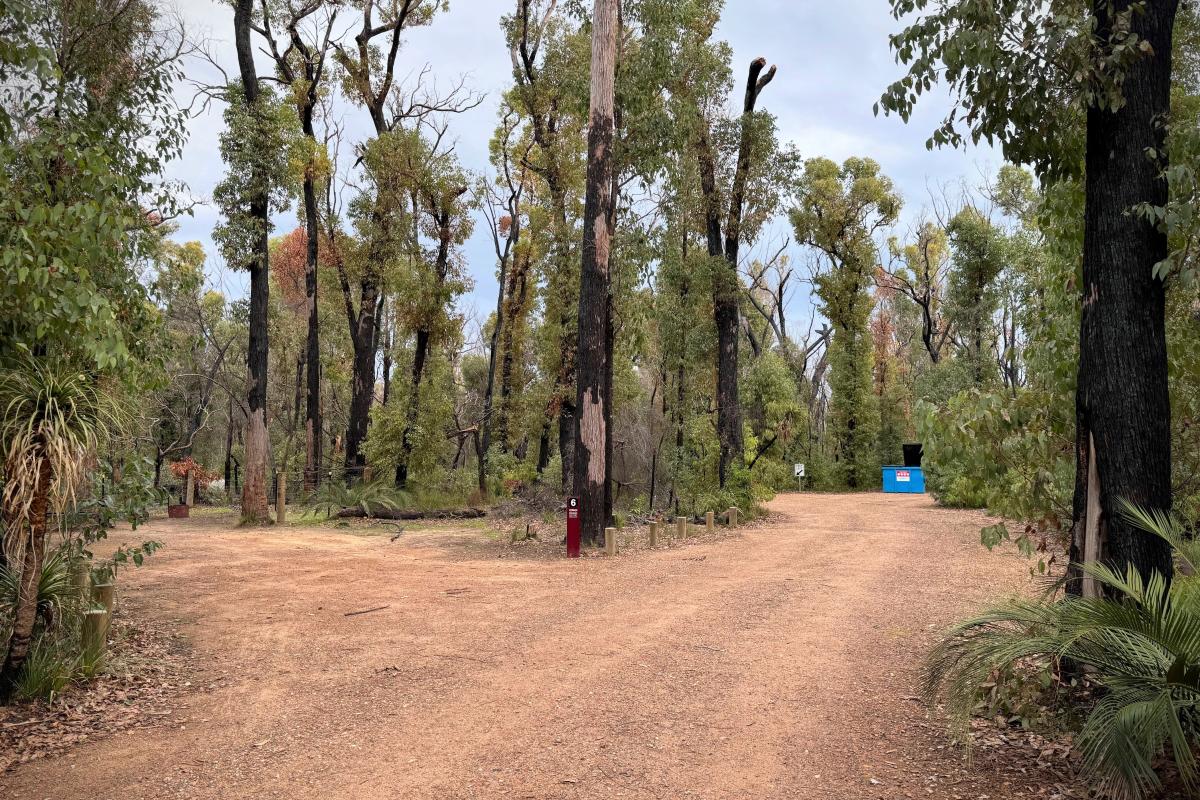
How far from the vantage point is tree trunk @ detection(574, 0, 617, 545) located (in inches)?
493

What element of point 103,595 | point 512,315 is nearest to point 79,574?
point 103,595

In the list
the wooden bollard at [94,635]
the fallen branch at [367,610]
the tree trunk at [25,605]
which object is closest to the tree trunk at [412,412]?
the fallen branch at [367,610]

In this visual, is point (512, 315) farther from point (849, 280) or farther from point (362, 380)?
point (849, 280)

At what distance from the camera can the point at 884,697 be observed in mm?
5191

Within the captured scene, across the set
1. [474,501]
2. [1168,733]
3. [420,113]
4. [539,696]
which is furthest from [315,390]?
[1168,733]

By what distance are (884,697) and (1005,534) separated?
57.8 inches

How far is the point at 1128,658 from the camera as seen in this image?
12.2 feet

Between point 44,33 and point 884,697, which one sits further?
point 44,33

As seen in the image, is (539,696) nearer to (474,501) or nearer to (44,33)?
(44,33)

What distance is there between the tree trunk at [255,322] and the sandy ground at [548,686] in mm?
6634

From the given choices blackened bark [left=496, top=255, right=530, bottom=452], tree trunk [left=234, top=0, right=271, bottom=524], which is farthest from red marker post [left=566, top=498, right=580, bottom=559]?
blackened bark [left=496, top=255, right=530, bottom=452]

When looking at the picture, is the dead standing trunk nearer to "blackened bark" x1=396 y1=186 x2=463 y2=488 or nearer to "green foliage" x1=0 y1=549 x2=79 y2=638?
"blackened bark" x1=396 y1=186 x2=463 y2=488

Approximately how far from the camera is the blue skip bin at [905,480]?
29.1 meters

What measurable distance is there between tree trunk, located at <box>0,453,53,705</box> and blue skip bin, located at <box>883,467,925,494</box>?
2853 cm
